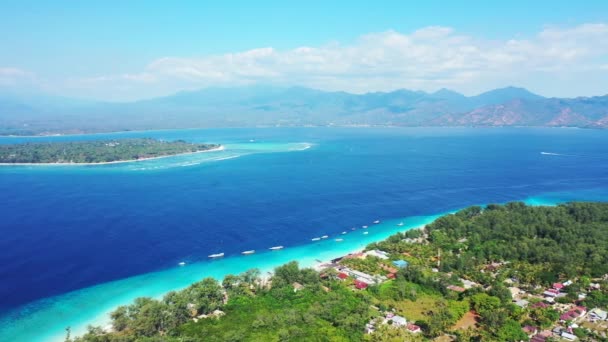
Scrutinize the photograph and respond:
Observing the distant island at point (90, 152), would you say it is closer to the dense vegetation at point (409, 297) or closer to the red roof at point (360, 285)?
the dense vegetation at point (409, 297)

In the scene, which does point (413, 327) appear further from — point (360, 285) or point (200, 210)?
point (200, 210)

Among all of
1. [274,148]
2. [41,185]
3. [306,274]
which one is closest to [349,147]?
[274,148]

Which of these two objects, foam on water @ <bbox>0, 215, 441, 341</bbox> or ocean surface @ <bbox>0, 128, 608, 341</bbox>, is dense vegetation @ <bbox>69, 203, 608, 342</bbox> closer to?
foam on water @ <bbox>0, 215, 441, 341</bbox>

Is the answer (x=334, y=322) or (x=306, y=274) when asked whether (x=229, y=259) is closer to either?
(x=306, y=274)

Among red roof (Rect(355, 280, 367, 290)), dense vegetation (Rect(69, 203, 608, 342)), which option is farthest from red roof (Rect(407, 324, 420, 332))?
red roof (Rect(355, 280, 367, 290))

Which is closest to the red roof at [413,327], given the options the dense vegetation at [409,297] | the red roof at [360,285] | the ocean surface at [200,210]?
the dense vegetation at [409,297]

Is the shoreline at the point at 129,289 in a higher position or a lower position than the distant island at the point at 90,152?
lower

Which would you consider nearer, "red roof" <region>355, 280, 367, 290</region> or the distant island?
"red roof" <region>355, 280, 367, 290</region>
